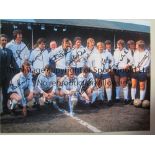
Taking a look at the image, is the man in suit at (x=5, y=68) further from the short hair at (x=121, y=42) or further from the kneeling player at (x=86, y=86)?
the short hair at (x=121, y=42)

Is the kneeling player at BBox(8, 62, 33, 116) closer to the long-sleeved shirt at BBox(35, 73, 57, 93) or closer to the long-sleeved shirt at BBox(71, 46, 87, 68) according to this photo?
the long-sleeved shirt at BBox(35, 73, 57, 93)

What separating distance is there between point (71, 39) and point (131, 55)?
1.93ft

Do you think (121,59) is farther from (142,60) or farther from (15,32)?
(15,32)

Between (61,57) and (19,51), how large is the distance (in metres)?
0.40

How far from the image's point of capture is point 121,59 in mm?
3078

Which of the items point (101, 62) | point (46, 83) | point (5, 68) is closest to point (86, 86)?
point (101, 62)

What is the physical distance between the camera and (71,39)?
305 centimetres

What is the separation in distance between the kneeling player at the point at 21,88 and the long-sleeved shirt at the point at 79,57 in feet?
1.41

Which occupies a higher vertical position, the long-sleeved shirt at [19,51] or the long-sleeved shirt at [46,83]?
the long-sleeved shirt at [19,51]

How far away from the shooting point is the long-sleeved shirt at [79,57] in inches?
120

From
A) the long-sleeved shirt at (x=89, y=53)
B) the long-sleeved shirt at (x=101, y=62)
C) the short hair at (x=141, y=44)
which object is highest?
the short hair at (x=141, y=44)

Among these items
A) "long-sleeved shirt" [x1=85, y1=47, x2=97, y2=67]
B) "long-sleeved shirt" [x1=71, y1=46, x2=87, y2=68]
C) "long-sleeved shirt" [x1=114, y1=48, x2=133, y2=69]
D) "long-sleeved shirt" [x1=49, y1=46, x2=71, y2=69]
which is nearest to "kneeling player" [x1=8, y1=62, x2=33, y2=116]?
"long-sleeved shirt" [x1=49, y1=46, x2=71, y2=69]

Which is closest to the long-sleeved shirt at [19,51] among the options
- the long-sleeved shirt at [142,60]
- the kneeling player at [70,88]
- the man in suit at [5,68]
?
the man in suit at [5,68]
